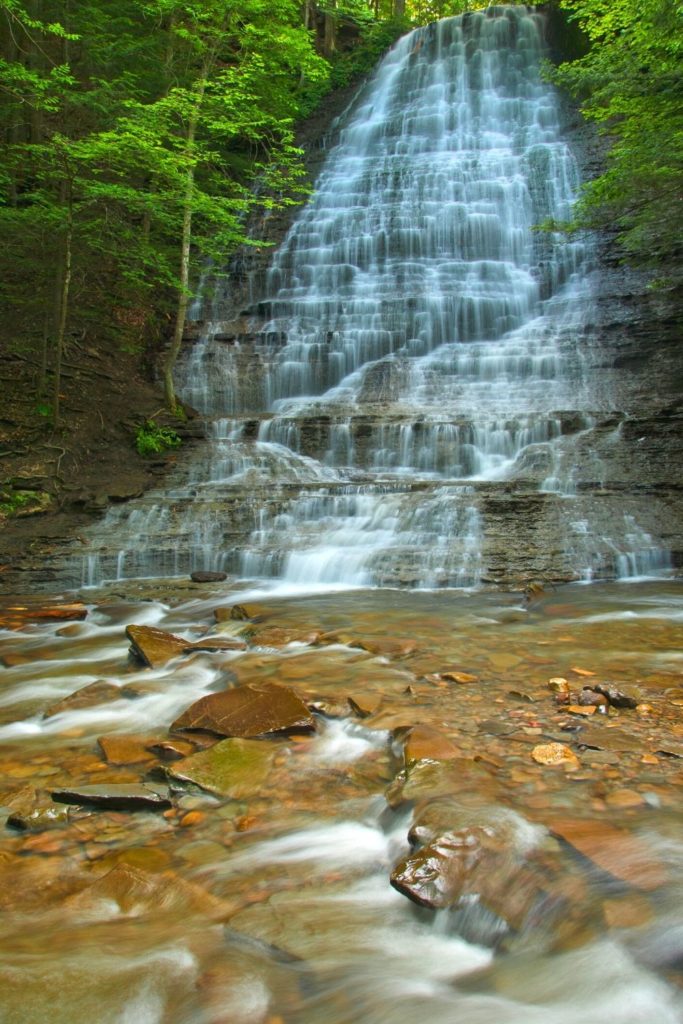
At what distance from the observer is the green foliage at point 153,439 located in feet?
40.8

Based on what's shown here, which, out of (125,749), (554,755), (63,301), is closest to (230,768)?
(125,749)

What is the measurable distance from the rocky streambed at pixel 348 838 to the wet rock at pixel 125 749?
2 centimetres

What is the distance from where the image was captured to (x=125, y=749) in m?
3.86

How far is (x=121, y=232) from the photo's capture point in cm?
1234

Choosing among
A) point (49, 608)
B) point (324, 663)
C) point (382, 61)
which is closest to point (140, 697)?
point (324, 663)

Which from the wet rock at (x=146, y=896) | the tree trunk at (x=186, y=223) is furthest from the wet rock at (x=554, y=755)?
the tree trunk at (x=186, y=223)

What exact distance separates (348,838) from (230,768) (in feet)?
2.67

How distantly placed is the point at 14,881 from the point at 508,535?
23.1ft

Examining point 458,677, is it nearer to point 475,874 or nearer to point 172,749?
point 172,749

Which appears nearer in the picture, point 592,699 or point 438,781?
point 438,781

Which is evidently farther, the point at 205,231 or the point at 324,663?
the point at 205,231

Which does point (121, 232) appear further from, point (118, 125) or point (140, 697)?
→ point (140, 697)

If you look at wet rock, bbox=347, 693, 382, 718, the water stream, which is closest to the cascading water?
the water stream

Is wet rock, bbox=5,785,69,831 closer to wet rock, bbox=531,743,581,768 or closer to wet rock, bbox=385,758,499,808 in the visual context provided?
wet rock, bbox=385,758,499,808
